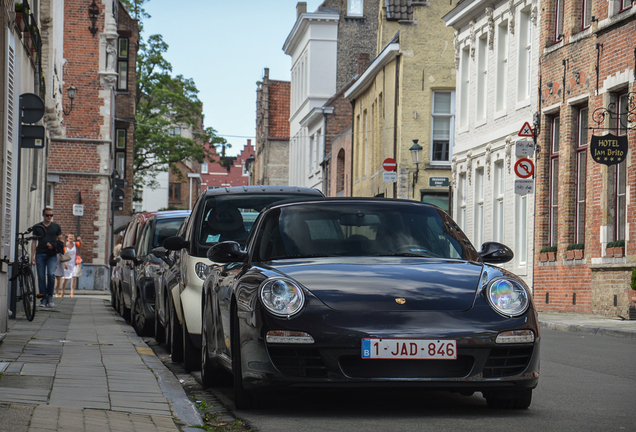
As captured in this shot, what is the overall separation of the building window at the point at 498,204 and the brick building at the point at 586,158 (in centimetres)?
347

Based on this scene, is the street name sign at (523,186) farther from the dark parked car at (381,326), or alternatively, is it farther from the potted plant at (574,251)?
the dark parked car at (381,326)

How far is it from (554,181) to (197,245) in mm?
17604

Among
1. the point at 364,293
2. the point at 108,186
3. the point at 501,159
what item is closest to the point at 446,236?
the point at 364,293

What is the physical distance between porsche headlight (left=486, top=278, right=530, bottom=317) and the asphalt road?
2.18 ft

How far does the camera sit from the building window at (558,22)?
26375 mm

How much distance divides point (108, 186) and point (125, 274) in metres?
27.3

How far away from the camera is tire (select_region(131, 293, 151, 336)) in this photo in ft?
48.7

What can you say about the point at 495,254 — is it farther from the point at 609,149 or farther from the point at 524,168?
the point at 524,168

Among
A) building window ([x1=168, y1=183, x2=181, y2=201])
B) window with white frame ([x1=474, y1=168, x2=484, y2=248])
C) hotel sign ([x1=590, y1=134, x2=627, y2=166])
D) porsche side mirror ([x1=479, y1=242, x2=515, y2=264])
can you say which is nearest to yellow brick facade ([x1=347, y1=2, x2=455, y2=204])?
window with white frame ([x1=474, y1=168, x2=484, y2=248])

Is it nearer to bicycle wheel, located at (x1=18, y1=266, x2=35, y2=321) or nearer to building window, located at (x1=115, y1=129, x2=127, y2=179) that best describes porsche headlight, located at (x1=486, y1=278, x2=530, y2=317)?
bicycle wheel, located at (x1=18, y1=266, x2=35, y2=321)

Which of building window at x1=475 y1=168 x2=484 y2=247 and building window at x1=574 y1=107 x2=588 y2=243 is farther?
building window at x1=475 y1=168 x2=484 y2=247

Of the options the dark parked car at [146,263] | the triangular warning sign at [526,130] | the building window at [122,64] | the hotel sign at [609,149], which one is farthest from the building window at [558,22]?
the building window at [122,64]

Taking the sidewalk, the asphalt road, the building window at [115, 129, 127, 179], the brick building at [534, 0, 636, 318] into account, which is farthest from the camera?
the building window at [115, 129, 127, 179]

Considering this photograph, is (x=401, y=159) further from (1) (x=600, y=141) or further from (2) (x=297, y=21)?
(2) (x=297, y=21)
